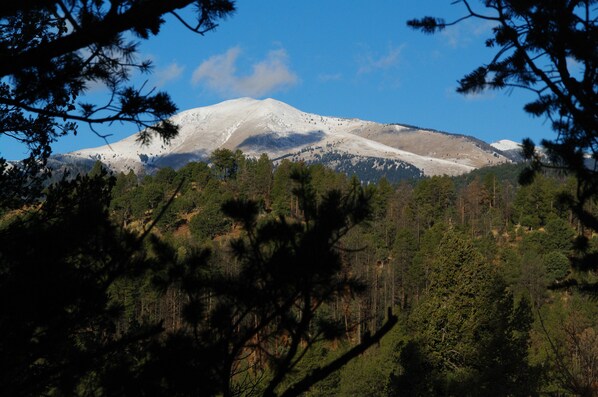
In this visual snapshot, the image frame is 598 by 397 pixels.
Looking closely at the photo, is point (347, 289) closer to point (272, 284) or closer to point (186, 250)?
point (272, 284)

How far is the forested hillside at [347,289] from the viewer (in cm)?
448

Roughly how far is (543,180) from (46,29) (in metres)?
95.0

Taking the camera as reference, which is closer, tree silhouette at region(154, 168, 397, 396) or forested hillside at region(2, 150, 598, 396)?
tree silhouette at region(154, 168, 397, 396)

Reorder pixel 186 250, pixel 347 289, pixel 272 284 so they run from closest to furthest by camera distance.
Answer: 1. pixel 272 284
2. pixel 347 289
3. pixel 186 250

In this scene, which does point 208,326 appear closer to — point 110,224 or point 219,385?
point 219,385

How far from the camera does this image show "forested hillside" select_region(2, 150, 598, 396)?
14.7 ft

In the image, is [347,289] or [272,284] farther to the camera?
[347,289]

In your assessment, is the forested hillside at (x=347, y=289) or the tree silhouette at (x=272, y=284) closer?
the tree silhouette at (x=272, y=284)

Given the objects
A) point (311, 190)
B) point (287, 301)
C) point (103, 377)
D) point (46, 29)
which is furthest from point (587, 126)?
point (46, 29)

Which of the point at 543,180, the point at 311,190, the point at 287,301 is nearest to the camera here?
the point at 287,301

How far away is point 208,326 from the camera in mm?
4773

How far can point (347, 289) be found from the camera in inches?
183

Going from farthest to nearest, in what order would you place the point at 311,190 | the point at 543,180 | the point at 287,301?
the point at 543,180, the point at 311,190, the point at 287,301

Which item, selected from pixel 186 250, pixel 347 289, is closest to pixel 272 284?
pixel 347 289
